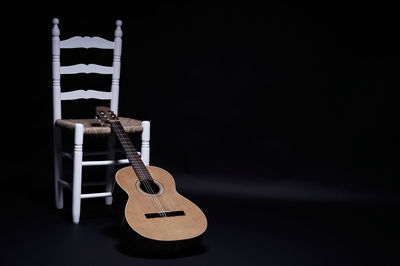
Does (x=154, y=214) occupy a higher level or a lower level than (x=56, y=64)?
lower

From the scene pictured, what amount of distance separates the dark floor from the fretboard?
1.13 ft

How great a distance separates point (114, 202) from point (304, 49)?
1.70 metres

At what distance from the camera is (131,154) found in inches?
104

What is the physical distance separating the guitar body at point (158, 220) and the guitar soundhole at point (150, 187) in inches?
0.4

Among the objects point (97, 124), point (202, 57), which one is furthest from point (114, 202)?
point (202, 57)

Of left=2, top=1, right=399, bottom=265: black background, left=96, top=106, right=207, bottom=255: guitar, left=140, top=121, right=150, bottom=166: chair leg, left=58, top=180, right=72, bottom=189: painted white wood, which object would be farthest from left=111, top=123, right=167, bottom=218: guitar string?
left=2, top=1, right=399, bottom=265: black background

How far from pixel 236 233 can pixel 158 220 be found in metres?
0.58

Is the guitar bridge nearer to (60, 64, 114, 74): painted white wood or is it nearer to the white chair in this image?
the white chair

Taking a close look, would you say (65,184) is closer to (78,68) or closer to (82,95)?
(82,95)

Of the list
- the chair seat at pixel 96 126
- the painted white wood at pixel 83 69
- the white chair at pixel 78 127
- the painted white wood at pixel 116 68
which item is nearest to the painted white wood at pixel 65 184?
the white chair at pixel 78 127

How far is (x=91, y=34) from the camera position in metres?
3.39

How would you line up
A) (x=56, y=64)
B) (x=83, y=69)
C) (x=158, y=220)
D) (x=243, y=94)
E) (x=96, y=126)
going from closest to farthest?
(x=158, y=220) < (x=96, y=126) < (x=56, y=64) < (x=83, y=69) < (x=243, y=94)

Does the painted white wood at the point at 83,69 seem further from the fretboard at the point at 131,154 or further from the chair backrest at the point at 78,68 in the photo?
the fretboard at the point at 131,154

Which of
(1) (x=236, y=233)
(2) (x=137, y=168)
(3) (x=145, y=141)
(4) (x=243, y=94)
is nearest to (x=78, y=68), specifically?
(3) (x=145, y=141)
